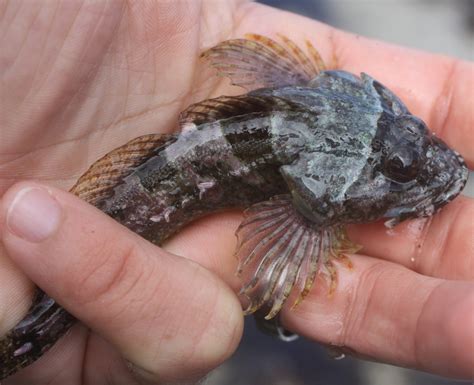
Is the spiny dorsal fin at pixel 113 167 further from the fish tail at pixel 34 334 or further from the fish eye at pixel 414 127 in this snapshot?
the fish eye at pixel 414 127

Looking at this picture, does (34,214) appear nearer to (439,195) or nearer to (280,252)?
(280,252)

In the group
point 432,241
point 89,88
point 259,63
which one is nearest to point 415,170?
point 432,241

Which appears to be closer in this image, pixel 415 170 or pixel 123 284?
pixel 123 284

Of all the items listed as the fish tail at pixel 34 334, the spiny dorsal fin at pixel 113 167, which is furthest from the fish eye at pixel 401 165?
the fish tail at pixel 34 334

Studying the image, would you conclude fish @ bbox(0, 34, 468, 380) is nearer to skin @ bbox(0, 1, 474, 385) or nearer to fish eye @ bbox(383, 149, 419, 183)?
fish eye @ bbox(383, 149, 419, 183)

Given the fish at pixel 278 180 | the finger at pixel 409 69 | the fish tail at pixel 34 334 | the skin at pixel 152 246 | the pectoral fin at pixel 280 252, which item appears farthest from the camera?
the finger at pixel 409 69

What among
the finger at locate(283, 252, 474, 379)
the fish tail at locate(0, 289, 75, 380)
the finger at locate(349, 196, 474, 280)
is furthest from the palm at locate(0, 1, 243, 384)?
the finger at locate(349, 196, 474, 280)

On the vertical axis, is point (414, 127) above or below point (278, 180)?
above

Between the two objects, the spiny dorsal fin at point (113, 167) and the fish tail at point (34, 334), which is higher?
the spiny dorsal fin at point (113, 167)

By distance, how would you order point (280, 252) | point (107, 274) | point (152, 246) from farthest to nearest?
point (280, 252), point (152, 246), point (107, 274)
